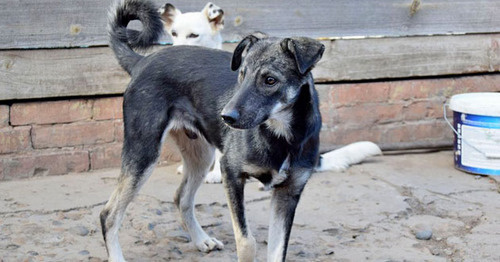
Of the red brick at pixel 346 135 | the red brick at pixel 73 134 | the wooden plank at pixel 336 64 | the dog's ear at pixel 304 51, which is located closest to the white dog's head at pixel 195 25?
the wooden plank at pixel 336 64

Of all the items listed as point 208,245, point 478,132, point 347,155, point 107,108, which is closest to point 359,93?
point 347,155

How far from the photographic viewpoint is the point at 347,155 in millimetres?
5465

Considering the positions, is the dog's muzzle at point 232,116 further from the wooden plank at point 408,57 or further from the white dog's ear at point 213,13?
the wooden plank at point 408,57

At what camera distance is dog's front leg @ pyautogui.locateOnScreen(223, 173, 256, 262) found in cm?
333

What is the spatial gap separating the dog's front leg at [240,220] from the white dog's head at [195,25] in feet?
7.31

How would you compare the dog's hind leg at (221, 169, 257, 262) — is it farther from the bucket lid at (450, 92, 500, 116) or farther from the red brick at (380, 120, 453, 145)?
the red brick at (380, 120, 453, 145)

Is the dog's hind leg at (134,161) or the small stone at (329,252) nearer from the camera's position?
the dog's hind leg at (134,161)

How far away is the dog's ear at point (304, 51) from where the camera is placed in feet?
10.1

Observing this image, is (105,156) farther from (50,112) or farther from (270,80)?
(270,80)

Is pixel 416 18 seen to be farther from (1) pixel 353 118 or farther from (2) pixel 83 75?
(2) pixel 83 75

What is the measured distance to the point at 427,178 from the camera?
5.36 meters

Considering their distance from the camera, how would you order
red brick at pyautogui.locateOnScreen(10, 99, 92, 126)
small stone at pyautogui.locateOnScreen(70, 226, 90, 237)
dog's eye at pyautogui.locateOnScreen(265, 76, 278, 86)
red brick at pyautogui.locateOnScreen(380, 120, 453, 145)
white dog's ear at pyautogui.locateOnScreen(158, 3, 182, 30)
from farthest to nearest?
red brick at pyautogui.locateOnScreen(380, 120, 453, 145)
white dog's ear at pyautogui.locateOnScreen(158, 3, 182, 30)
red brick at pyautogui.locateOnScreen(10, 99, 92, 126)
small stone at pyautogui.locateOnScreen(70, 226, 90, 237)
dog's eye at pyautogui.locateOnScreen(265, 76, 278, 86)

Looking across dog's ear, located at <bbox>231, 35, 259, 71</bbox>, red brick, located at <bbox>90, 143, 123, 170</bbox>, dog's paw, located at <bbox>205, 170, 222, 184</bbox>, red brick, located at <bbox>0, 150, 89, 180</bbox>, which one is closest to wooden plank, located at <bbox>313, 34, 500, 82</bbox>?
dog's paw, located at <bbox>205, 170, 222, 184</bbox>

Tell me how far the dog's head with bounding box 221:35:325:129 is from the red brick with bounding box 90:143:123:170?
94.1 inches
